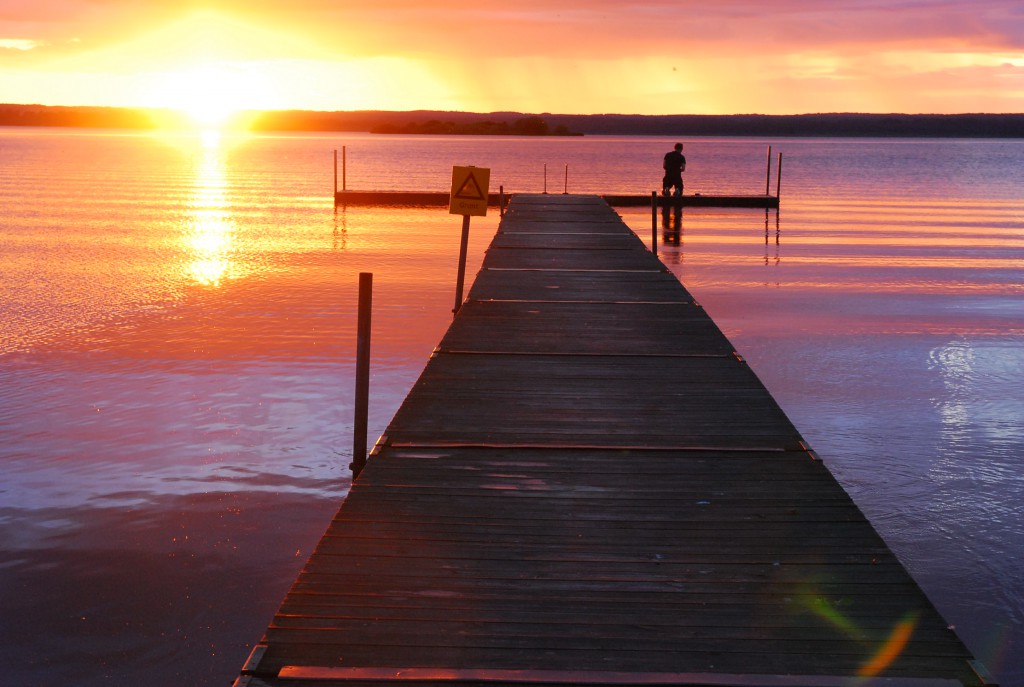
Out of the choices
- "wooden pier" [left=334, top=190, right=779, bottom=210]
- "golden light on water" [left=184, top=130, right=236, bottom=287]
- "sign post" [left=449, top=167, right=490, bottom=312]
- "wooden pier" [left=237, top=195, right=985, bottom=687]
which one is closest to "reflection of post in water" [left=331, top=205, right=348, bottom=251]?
"wooden pier" [left=334, top=190, right=779, bottom=210]

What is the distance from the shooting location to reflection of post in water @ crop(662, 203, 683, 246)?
27672 millimetres

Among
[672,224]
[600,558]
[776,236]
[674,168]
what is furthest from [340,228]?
[600,558]

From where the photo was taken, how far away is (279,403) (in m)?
10.9

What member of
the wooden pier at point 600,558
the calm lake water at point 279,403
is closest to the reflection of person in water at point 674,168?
the calm lake water at point 279,403

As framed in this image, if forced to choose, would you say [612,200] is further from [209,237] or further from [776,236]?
[209,237]

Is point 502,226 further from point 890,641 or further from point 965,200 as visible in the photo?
point 965,200

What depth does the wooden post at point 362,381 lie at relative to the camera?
26.1 ft

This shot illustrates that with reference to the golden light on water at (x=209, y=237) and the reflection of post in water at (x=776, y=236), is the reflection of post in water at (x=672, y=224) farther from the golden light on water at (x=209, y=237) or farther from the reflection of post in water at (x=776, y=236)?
the golden light on water at (x=209, y=237)

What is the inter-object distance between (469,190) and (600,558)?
384 inches

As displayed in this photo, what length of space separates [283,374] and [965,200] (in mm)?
43704

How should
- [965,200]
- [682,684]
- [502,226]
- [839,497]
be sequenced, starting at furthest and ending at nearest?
[965,200] → [502,226] → [839,497] → [682,684]

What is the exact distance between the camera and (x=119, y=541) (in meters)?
7.38

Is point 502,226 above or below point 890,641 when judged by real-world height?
above

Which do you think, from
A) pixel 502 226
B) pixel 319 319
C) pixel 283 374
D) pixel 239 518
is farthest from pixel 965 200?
pixel 239 518
